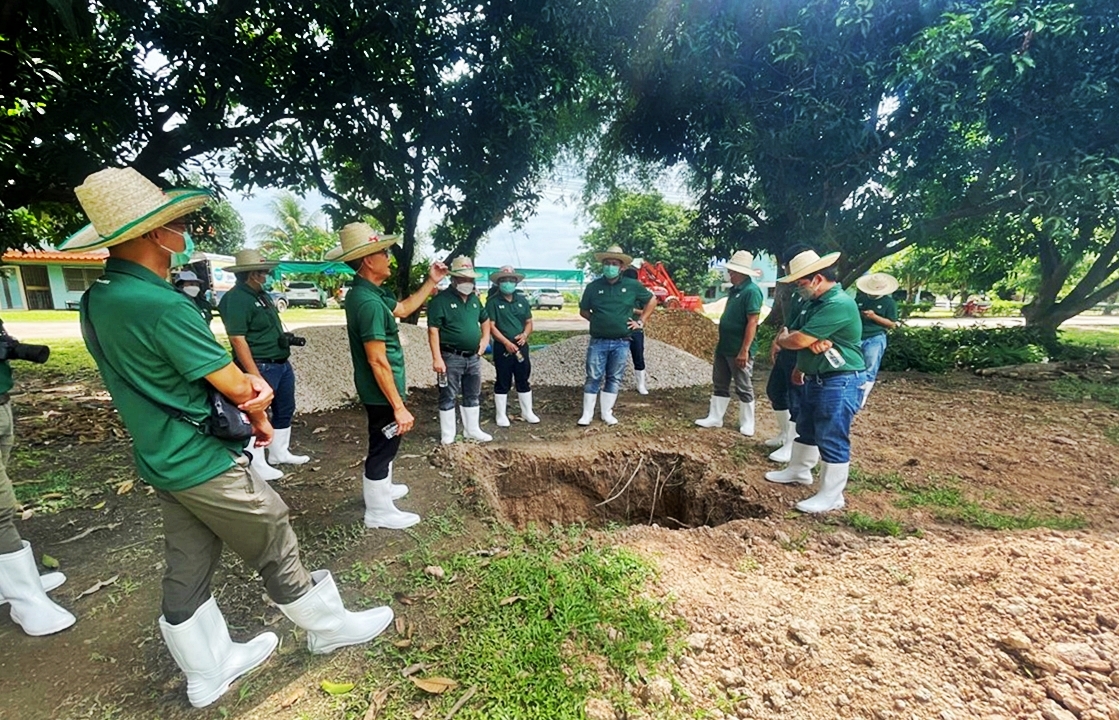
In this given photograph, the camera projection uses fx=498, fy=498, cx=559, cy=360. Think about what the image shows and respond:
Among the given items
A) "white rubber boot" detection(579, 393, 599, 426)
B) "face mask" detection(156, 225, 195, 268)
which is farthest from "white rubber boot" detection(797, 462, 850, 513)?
"face mask" detection(156, 225, 195, 268)

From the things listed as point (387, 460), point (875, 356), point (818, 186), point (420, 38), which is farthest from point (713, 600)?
point (818, 186)

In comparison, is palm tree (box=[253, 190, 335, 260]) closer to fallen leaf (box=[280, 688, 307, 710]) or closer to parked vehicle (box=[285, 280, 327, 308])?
parked vehicle (box=[285, 280, 327, 308])

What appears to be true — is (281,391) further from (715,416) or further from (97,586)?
(715,416)

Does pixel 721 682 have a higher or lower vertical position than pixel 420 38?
lower

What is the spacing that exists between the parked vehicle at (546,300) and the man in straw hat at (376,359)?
94.0 feet

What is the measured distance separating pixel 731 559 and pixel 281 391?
3.82 meters

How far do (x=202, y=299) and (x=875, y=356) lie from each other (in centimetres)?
757

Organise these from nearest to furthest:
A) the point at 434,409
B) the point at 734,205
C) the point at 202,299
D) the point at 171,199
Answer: the point at 171,199
the point at 202,299
the point at 434,409
the point at 734,205

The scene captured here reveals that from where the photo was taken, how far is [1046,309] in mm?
11484

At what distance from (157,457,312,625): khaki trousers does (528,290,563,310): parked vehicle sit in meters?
30.1

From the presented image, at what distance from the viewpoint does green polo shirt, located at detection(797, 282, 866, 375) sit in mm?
3387

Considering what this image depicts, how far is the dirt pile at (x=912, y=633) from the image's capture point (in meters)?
1.81

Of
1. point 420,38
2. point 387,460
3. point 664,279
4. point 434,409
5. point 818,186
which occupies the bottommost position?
point 434,409

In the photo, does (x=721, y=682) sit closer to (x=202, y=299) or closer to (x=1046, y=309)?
(x=202, y=299)
